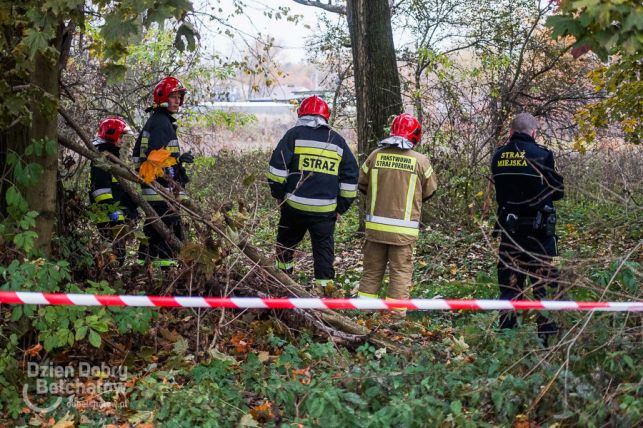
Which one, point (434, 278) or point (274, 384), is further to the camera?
point (434, 278)

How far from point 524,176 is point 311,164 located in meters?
1.88

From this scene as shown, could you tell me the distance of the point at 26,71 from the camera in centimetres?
527

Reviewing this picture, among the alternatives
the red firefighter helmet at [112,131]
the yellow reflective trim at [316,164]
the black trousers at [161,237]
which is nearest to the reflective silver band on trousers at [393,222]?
the yellow reflective trim at [316,164]

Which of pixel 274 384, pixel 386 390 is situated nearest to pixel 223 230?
pixel 274 384

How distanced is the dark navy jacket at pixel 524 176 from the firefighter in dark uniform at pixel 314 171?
1395mm

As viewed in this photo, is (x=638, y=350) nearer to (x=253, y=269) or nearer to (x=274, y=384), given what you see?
(x=274, y=384)

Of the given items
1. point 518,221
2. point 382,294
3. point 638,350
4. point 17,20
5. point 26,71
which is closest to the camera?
point 638,350

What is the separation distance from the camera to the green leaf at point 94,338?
15.3 ft

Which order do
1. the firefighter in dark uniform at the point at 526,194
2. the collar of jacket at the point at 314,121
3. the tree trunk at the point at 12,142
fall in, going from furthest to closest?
the collar of jacket at the point at 314,121
the firefighter in dark uniform at the point at 526,194
the tree trunk at the point at 12,142

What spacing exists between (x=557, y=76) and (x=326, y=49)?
5.74 meters

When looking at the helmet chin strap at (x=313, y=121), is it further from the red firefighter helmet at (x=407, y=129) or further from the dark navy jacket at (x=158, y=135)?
the dark navy jacket at (x=158, y=135)

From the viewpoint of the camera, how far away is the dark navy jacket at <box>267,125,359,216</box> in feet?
23.6

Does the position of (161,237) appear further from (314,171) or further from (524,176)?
(524,176)

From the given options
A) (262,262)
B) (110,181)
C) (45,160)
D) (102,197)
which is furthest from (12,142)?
(110,181)
